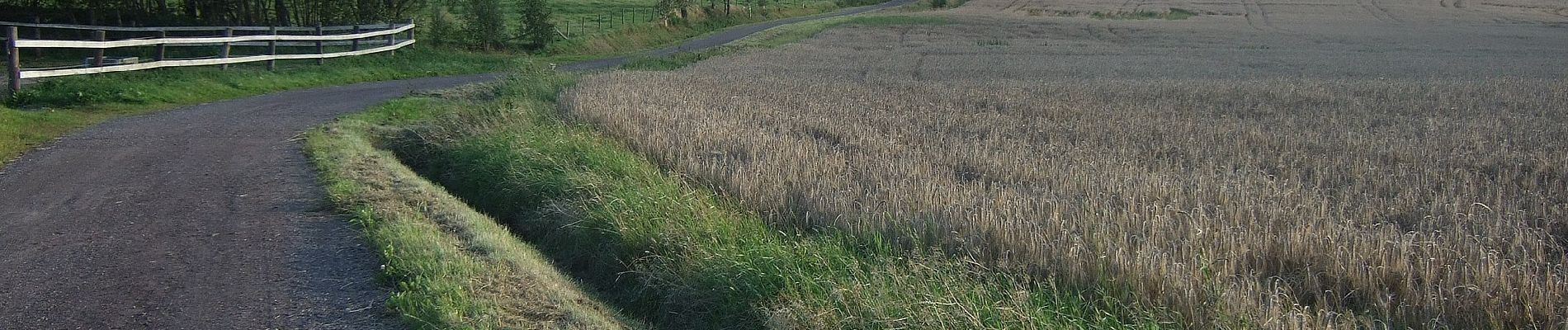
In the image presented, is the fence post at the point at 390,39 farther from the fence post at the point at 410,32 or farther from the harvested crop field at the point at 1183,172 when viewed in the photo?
the harvested crop field at the point at 1183,172

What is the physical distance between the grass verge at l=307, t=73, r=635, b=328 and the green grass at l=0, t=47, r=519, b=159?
4.26 m

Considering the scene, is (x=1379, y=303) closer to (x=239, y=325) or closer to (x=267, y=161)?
(x=239, y=325)

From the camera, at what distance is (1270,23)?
55031 mm

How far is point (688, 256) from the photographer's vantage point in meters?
6.80

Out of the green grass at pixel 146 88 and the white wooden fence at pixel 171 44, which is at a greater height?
the white wooden fence at pixel 171 44

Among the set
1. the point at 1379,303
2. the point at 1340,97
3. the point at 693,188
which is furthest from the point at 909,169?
the point at 1340,97

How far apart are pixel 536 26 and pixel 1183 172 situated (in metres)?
29.8

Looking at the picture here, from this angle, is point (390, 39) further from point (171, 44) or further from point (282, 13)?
Result: point (171, 44)

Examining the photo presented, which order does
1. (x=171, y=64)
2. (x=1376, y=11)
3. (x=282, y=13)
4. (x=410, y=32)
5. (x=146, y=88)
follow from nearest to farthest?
(x=146, y=88) < (x=171, y=64) < (x=282, y=13) < (x=410, y=32) < (x=1376, y=11)

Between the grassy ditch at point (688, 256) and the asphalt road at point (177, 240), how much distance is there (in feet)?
1.02

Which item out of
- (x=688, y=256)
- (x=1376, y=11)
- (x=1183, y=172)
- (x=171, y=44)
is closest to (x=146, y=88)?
(x=171, y=44)

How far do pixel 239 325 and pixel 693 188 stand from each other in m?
3.88

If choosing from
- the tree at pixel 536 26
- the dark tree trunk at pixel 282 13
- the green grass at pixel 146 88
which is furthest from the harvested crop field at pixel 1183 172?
the tree at pixel 536 26

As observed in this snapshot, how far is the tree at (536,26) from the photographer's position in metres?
36.6
